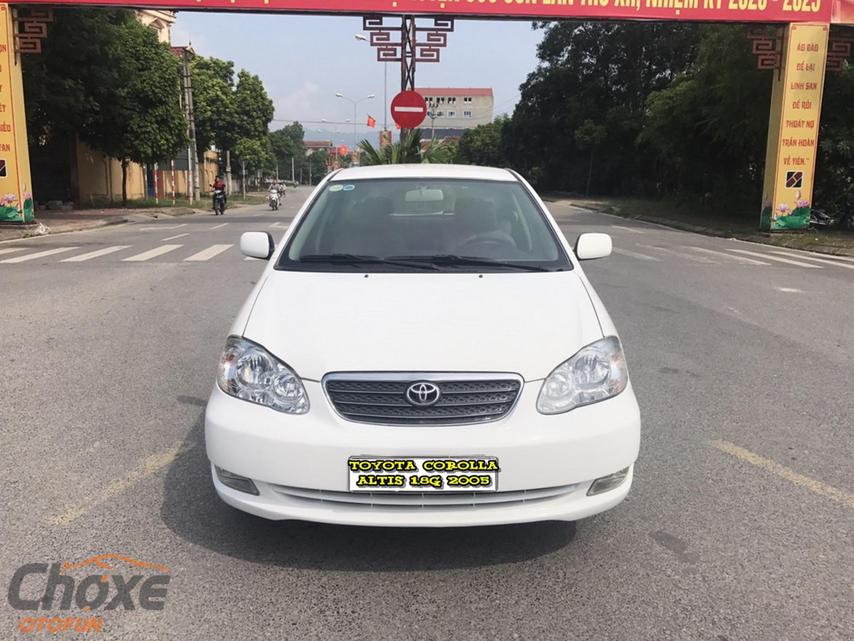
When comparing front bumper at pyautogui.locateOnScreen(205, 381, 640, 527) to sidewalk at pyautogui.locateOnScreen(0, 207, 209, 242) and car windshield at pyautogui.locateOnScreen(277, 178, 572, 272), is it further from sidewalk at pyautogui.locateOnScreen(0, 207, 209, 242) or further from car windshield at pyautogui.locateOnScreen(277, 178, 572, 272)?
sidewalk at pyautogui.locateOnScreen(0, 207, 209, 242)

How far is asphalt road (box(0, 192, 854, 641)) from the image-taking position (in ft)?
8.75

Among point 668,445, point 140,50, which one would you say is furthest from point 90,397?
point 140,50

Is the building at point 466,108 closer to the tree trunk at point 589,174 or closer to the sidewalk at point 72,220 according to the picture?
the tree trunk at point 589,174

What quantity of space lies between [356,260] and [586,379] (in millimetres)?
1426

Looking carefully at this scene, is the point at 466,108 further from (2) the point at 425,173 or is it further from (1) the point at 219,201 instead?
(2) the point at 425,173

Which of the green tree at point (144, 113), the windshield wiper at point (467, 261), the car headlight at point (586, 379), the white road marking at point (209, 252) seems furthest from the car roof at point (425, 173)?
the green tree at point (144, 113)

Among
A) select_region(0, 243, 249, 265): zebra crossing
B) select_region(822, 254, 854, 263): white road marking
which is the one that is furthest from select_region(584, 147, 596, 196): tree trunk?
select_region(0, 243, 249, 265): zebra crossing

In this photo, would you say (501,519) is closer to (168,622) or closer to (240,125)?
(168,622)

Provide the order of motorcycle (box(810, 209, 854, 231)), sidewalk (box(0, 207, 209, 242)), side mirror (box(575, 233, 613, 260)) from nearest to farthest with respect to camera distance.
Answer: side mirror (box(575, 233, 613, 260))
sidewalk (box(0, 207, 209, 242))
motorcycle (box(810, 209, 854, 231))

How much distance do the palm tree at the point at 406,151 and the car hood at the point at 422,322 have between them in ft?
48.9

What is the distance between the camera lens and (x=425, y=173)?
4.58 m

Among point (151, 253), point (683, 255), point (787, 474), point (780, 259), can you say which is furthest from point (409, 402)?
point (780, 259)

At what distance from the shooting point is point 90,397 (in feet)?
17.1

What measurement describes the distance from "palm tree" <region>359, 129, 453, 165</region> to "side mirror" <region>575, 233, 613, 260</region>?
551 inches
